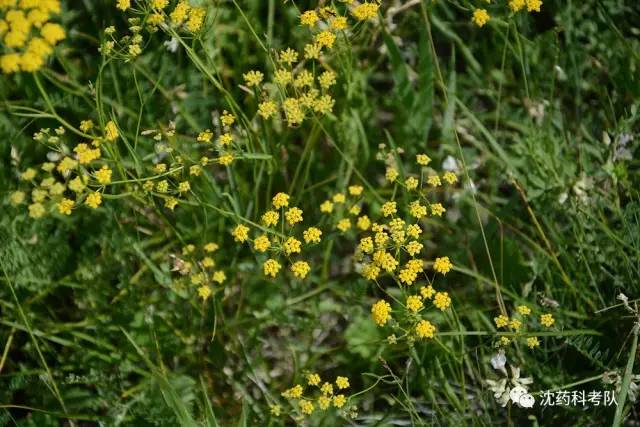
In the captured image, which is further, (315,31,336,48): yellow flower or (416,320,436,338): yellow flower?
(315,31,336,48): yellow flower

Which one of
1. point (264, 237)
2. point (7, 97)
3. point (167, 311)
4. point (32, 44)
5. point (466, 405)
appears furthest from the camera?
point (7, 97)

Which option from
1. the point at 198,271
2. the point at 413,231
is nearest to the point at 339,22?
the point at 413,231

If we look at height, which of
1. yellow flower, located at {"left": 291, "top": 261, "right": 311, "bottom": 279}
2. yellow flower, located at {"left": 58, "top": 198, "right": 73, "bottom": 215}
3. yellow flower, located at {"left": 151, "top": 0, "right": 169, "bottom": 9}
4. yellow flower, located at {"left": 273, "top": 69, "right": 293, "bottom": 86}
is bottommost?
yellow flower, located at {"left": 291, "top": 261, "right": 311, "bottom": 279}

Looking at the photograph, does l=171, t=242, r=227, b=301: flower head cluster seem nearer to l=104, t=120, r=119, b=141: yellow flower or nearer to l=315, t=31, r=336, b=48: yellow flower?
l=104, t=120, r=119, b=141: yellow flower

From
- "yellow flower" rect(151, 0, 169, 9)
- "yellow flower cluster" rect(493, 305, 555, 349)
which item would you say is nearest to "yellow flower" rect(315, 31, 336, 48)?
"yellow flower" rect(151, 0, 169, 9)

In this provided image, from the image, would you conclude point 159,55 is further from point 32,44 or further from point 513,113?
point 513,113

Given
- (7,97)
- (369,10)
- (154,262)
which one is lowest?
(154,262)

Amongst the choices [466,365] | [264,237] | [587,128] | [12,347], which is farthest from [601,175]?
[12,347]

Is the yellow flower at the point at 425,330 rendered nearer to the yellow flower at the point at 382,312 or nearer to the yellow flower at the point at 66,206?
the yellow flower at the point at 382,312

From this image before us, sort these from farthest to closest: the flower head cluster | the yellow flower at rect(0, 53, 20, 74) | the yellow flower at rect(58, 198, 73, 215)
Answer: the flower head cluster, the yellow flower at rect(58, 198, 73, 215), the yellow flower at rect(0, 53, 20, 74)

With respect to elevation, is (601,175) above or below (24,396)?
above

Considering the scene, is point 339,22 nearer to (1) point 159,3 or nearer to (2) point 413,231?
(1) point 159,3
